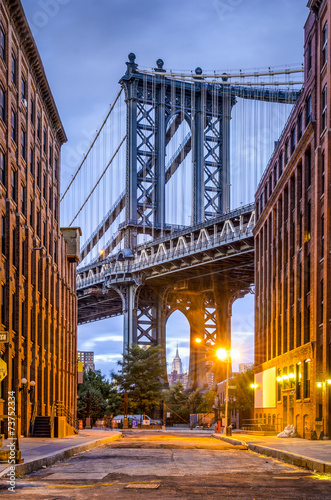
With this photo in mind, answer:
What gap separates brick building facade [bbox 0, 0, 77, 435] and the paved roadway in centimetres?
1642

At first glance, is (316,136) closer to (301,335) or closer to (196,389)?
(301,335)

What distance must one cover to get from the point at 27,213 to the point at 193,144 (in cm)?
6108

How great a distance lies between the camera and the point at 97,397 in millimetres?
105000

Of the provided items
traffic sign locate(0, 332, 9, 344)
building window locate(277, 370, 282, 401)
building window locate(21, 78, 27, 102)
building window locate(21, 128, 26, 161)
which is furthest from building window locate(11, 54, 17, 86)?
traffic sign locate(0, 332, 9, 344)

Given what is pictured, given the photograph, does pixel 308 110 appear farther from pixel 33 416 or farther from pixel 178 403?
pixel 178 403

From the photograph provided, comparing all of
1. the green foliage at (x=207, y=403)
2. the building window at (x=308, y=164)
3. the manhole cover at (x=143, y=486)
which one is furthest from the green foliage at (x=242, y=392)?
the manhole cover at (x=143, y=486)

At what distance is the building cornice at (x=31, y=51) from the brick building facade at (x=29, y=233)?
0.06 meters

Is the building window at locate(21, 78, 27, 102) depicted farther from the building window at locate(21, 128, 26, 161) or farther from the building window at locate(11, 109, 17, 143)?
the building window at locate(11, 109, 17, 143)

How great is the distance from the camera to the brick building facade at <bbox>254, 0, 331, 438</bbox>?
38438 millimetres

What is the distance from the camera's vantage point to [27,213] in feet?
150

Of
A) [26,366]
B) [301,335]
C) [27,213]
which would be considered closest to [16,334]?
[26,366]

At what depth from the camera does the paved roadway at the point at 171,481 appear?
13.0 metres

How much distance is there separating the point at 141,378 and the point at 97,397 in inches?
628

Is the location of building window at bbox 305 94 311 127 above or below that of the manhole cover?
above
